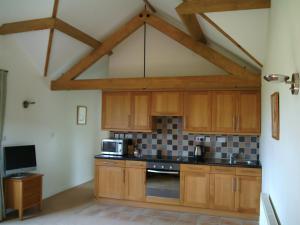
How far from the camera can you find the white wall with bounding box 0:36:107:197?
4668 millimetres

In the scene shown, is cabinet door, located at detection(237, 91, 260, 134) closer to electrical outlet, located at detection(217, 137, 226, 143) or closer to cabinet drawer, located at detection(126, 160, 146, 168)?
electrical outlet, located at detection(217, 137, 226, 143)

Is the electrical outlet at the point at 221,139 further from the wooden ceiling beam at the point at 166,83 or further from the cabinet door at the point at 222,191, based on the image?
the wooden ceiling beam at the point at 166,83

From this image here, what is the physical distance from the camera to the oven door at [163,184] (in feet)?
16.2

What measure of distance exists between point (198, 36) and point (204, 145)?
202 centimetres

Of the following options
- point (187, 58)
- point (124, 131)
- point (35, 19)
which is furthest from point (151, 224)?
point (35, 19)

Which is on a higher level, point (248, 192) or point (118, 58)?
point (118, 58)

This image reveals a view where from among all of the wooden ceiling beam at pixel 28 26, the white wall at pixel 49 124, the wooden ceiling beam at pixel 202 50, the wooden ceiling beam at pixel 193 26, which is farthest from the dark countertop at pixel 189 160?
the wooden ceiling beam at pixel 28 26

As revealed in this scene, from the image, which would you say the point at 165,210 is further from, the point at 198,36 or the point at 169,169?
the point at 198,36

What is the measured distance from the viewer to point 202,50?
500 cm

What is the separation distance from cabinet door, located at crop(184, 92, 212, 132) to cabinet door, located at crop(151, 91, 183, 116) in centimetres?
11

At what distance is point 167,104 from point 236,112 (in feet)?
4.04

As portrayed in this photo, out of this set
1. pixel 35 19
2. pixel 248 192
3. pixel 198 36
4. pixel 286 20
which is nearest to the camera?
pixel 286 20

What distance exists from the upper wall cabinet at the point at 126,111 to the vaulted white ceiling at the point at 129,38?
0.57m

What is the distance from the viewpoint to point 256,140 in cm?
511
